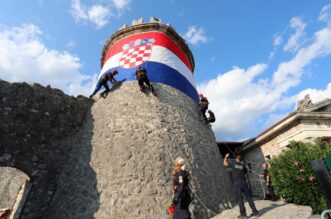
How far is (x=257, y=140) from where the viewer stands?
15180 millimetres

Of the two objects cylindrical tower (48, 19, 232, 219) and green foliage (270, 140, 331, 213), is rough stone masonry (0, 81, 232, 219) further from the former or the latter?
green foliage (270, 140, 331, 213)

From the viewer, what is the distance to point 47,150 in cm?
877

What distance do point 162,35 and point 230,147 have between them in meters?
8.93

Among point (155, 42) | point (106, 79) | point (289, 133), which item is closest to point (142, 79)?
point (106, 79)

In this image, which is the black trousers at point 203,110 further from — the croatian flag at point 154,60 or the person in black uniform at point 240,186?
the person in black uniform at point 240,186

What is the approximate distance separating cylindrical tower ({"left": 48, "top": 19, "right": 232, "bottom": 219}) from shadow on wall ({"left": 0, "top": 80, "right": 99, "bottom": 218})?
0.04 m

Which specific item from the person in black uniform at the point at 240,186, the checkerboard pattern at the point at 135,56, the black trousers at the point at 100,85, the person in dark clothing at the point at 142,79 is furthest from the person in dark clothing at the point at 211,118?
the black trousers at the point at 100,85

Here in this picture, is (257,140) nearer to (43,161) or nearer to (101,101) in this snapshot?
(101,101)

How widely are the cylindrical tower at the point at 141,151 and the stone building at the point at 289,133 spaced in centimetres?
444

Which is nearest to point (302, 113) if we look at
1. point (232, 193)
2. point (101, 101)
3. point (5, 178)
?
point (232, 193)

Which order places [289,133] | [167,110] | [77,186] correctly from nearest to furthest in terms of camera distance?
[77,186] → [167,110] → [289,133]

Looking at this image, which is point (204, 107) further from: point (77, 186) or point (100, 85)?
point (77, 186)

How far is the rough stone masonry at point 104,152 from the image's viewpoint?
305 inches

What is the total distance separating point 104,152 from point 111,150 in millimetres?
275
